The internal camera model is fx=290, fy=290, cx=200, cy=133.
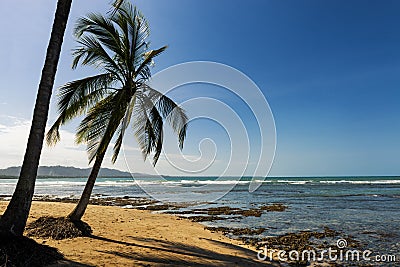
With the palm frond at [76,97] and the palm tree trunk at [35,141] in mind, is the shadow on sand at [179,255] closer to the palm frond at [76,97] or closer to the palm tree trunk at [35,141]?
the palm tree trunk at [35,141]

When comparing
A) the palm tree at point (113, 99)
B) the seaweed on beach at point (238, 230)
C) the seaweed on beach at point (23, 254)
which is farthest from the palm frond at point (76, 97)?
the seaweed on beach at point (238, 230)

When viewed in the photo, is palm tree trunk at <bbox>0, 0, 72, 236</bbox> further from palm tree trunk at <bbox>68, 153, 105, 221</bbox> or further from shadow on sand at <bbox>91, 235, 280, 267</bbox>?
palm tree trunk at <bbox>68, 153, 105, 221</bbox>

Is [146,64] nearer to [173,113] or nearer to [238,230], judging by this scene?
[173,113]

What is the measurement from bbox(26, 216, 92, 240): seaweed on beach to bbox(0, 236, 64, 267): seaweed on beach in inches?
68.6

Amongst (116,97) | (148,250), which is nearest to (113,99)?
(116,97)

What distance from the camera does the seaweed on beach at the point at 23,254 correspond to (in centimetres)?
473

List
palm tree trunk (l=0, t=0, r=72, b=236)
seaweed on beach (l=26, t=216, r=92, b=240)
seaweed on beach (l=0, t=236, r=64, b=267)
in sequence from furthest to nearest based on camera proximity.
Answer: seaweed on beach (l=26, t=216, r=92, b=240), palm tree trunk (l=0, t=0, r=72, b=236), seaweed on beach (l=0, t=236, r=64, b=267)

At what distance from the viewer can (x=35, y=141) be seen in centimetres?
571

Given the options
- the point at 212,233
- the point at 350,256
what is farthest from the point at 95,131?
the point at 350,256

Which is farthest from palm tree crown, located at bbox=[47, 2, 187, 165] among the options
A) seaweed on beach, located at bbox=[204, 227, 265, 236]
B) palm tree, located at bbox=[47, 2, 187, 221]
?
seaweed on beach, located at bbox=[204, 227, 265, 236]

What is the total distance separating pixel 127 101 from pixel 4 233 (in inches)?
176

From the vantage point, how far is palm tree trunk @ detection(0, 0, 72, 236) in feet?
18.0

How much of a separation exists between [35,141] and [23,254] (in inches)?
81.3

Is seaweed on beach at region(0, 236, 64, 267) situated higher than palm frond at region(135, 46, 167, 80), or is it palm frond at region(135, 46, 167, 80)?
palm frond at region(135, 46, 167, 80)
